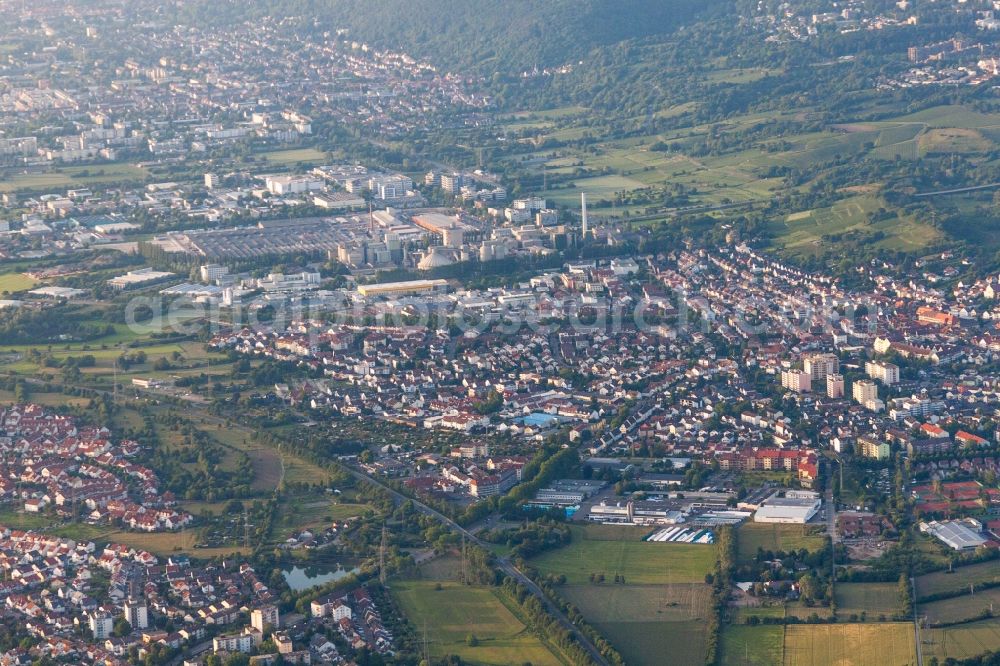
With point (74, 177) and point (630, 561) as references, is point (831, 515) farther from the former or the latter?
point (74, 177)

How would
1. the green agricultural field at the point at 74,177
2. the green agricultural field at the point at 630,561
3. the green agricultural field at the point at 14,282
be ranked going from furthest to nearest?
the green agricultural field at the point at 74,177, the green agricultural field at the point at 14,282, the green agricultural field at the point at 630,561

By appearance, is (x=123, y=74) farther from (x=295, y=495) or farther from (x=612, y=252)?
(x=295, y=495)

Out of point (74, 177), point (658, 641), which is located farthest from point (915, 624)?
point (74, 177)

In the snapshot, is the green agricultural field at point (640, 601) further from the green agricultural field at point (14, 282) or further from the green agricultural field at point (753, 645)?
the green agricultural field at point (14, 282)

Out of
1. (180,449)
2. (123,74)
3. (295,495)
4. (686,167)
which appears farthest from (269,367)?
(123,74)

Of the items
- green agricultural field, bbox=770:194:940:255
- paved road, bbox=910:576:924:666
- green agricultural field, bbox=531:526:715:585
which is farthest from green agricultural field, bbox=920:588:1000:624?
green agricultural field, bbox=770:194:940:255

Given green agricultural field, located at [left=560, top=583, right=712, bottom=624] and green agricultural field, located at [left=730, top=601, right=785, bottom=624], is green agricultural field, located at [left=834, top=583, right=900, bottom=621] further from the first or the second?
green agricultural field, located at [left=560, top=583, right=712, bottom=624]

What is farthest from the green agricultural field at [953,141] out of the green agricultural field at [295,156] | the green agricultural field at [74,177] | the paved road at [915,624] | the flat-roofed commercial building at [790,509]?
the paved road at [915,624]
